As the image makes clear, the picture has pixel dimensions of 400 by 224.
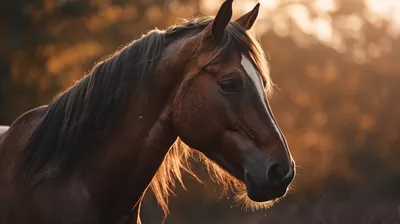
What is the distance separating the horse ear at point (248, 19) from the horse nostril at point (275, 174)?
104 cm

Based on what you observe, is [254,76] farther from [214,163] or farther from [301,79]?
[301,79]

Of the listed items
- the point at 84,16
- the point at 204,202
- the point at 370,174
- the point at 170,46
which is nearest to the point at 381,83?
the point at 370,174

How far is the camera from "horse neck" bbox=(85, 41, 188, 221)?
4219mm

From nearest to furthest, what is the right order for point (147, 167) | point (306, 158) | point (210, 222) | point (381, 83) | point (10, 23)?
point (147, 167), point (10, 23), point (210, 222), point (306, 158), point (381, 83)

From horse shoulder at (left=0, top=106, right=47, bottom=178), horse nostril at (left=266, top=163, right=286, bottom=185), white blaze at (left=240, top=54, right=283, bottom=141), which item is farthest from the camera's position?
horse shoulder at (left=0, top=106, right=47, bottom=178)

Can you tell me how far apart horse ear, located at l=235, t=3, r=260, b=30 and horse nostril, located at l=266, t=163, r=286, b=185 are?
1039 mm

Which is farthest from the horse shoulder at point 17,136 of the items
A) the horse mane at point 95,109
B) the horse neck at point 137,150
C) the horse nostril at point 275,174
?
the horse nostril at point 275,174

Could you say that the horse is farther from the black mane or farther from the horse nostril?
the horse nostril

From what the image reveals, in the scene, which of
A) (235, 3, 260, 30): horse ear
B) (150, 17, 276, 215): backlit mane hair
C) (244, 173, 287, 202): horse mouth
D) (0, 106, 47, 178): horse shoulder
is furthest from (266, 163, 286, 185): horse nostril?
(0, 106, 47, 178): horse shoulder

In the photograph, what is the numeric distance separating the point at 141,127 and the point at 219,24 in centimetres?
74

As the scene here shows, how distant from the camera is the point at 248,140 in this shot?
395 centimetres

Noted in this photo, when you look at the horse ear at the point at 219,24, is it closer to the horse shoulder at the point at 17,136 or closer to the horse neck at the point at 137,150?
the horse neck at the point at 137,150

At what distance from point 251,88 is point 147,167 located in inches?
30.6

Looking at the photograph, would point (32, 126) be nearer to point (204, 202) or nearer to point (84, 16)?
point (84, 16)
